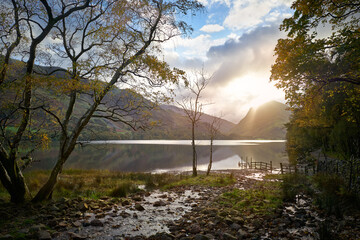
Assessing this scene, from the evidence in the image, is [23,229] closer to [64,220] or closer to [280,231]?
[64,220]

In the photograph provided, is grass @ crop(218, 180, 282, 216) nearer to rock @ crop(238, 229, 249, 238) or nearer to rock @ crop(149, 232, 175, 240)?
rock @ crop(238, 229, 249, 238)

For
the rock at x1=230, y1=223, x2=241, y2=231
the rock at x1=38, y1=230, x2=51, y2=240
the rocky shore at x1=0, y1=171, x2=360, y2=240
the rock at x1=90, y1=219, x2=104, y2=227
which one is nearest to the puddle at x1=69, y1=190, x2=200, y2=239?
the rocky shore at x1=0, y1=171, x2=360, y2=240

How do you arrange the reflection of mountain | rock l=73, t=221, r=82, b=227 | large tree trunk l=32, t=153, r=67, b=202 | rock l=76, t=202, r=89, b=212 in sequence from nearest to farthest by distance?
rock l=73, t=221, r=82, b=227, rock l=76, t=202, r=89, b=212, large tree trunk l=32, t=153, r=67, b=202, the reflection of mountain

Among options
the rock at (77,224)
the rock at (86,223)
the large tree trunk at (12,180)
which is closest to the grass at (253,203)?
the rock at (86,223)

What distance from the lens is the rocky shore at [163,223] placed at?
6.00 meters

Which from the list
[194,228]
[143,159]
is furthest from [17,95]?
[143,159]

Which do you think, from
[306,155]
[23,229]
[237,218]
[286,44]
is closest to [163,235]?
[237,218]

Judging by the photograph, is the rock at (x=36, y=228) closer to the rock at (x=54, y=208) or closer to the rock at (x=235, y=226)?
the rock at (x=54, y=208)

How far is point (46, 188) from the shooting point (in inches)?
366

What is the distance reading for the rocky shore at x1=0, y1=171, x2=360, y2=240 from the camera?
5996 millimetres

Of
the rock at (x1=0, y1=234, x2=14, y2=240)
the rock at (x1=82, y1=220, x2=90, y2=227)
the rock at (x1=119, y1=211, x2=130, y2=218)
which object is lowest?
the rock at (x1=119, y1=211, x2=130, y2=218)

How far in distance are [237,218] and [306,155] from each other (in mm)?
35628

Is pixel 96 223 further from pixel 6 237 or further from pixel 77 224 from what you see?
pixel 6 237

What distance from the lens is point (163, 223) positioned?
7.55 meters
